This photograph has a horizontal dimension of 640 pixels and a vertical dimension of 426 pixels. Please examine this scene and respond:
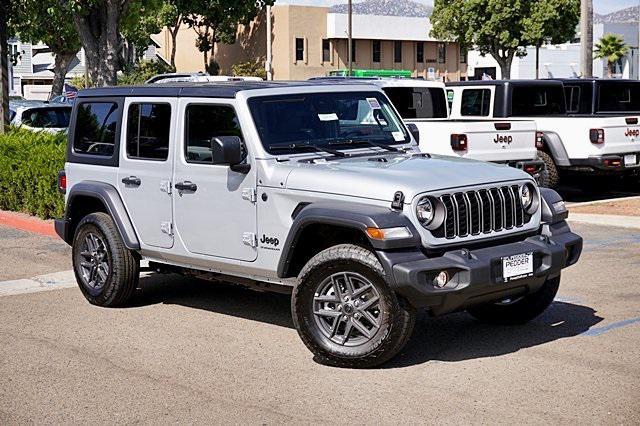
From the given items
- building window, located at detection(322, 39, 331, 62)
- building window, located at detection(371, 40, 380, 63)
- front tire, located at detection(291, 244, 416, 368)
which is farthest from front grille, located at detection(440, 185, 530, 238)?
building window, located at detection(371, 40, 380, 63)

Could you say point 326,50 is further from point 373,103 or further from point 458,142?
point 373,103

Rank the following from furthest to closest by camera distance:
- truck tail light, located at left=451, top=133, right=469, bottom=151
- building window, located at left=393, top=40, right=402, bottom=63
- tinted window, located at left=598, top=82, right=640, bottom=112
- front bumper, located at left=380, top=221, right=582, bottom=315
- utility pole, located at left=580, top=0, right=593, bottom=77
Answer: building window, located at left=393, top=40, right=402, bottom=63
utility pole, located at left=580, top=0, right=593, bottom=77
tinted window, located at left=598, top=82, right=640, bottom=112
truck tail light, located at left=451, top=133, right=469, bottom=151
front bumper, located at left=380, top=221, right=582, bottom=315

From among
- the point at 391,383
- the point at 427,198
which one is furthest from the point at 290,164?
the point at 391,383

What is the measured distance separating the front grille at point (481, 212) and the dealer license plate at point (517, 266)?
278 mm

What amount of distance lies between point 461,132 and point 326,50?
57992 mm

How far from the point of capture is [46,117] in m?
22.5

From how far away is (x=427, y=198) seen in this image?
23.0 feet

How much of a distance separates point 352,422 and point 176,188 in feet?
10.1

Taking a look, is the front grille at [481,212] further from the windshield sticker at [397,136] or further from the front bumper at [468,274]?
the windshield sticker at [397,136]

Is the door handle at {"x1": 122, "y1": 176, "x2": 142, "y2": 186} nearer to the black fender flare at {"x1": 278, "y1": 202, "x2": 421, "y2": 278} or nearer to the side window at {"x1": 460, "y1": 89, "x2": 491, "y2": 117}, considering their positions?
the black fender flare at {"x1": 278, "y1": 202, "x2": 421, "y2": 278}

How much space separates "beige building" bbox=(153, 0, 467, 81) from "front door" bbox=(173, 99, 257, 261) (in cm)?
5908

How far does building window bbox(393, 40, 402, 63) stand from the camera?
76.3 metres

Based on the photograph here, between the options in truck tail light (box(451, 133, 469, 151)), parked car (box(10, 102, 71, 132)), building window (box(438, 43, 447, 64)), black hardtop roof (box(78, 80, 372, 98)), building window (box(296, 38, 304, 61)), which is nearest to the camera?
black hardtop roof (box(78, 80, 372, 98))

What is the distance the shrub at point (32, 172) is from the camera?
47.6ft
